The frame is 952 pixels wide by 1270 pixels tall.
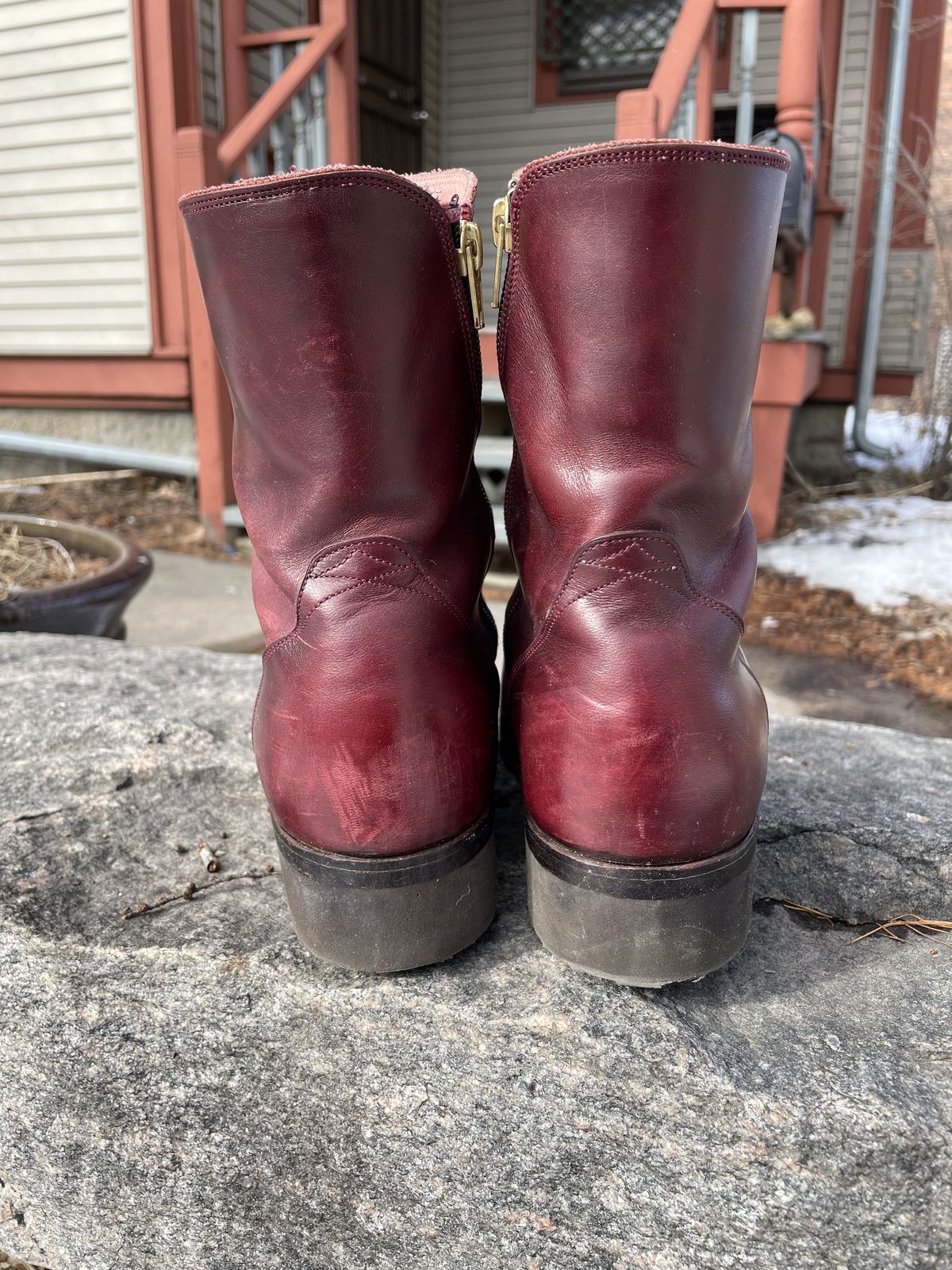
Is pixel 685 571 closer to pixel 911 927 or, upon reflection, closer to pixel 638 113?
pixel 911 927

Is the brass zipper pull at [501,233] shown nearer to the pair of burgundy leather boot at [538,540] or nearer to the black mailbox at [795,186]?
the pair of burgundy leather boot at [538,540]

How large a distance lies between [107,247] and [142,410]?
83 cm

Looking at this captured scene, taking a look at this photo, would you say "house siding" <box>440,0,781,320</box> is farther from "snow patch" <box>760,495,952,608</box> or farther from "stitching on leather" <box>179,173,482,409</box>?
"stitching on leather" <box>179,173,482,409</box>

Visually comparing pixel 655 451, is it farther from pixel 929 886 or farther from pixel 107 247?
pixel 107 247

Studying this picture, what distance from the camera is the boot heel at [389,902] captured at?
794mm

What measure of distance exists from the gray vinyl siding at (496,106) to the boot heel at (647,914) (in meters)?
6.85

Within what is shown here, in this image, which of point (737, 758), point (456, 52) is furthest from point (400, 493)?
point (456, 52)

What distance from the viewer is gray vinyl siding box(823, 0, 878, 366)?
5.96 m

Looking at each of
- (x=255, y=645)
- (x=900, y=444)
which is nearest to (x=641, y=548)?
(x=255, y=645)

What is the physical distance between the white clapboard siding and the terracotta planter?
287 cm

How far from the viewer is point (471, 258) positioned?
0.83 m

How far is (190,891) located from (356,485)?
48cm

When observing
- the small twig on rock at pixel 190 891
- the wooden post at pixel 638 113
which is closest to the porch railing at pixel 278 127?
the wooden post at pixel 638 113

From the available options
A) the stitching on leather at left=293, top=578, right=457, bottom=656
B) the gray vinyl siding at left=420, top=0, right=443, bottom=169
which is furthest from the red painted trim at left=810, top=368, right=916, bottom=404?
the stitching on leather at left=293, top=578, right=457, bottom=656
